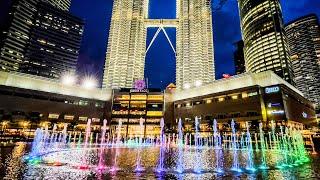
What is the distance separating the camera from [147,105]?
115062 millimetres

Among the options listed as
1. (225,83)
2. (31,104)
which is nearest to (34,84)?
(31,104)

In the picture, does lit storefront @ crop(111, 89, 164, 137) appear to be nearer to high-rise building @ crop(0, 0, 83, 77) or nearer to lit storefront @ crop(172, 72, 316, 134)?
lit storefront @ crop(172, 72, 316, 134)

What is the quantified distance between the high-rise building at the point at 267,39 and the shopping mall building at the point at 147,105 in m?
61.0

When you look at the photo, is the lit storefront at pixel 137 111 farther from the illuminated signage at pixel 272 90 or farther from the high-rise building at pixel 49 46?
the high-rise building at pixel 49 46

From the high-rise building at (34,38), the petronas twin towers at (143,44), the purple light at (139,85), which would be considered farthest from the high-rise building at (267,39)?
the high-rise building at (34,38)

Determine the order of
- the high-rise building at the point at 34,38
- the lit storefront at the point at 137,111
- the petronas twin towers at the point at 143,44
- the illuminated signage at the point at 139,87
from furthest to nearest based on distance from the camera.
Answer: the high-rise building at the point at 34,38 → the petronas twin towers at the point at 143,44 → the illuminated signage at the point at 139,87 → the lit storefront at the point at 137,111

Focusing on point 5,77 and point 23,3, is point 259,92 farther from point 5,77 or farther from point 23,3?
Answer: point 23,3

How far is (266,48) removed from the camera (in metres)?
159

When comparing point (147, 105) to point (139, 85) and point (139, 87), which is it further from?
point (139, 85)

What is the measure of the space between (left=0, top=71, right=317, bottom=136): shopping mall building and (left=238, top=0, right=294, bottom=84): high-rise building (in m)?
61.0

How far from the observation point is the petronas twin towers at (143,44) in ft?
493

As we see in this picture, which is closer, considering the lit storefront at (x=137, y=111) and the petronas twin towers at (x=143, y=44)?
the lit storefront at (x=137, y=111)

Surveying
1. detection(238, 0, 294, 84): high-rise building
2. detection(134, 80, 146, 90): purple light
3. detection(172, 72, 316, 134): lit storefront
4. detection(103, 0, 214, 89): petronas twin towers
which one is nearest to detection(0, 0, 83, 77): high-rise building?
detection(103, 0, 214, 89): petronas twin towers

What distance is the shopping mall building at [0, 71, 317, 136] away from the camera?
80625 mm
